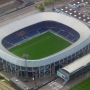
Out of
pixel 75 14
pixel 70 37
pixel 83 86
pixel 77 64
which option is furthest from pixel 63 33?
pixel 83 86

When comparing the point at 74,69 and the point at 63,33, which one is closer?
the point at 74,69

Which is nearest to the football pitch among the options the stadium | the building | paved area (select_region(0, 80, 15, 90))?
the stadium

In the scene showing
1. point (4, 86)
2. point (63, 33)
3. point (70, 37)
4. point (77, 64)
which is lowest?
point (70, 37)

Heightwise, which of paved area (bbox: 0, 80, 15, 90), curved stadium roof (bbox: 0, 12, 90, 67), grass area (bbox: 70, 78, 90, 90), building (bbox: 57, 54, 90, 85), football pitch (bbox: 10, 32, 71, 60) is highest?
curved stadium roof (bbox: 0, 12, 90, 67)

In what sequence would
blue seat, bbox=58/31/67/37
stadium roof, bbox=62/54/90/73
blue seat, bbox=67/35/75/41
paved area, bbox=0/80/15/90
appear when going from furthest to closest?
blue seat, bbox=58/31/67/37 < blue seat, bbox=67/35/75/41 < stadium roof, bbox=62/54/90/73 < paved area, bbox=0/80/15/90

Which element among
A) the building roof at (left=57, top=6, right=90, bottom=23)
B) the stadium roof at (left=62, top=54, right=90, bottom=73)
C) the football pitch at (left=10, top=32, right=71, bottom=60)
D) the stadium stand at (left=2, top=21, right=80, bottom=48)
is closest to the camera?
the stadium roof at (left=62, top=54, right=90, bottom=73)

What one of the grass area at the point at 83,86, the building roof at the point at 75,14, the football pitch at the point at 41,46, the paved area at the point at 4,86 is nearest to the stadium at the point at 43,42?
the football pitch at the point at 41,46

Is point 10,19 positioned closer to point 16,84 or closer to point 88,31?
point 88,31

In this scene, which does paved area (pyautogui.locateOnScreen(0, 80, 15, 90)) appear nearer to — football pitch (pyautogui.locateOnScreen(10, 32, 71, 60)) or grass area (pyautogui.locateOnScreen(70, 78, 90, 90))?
football pitch (pyautogui.locateOnScreen(10, 32, 71, 60))

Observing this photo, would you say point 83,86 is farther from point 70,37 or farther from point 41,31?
point 41,31
